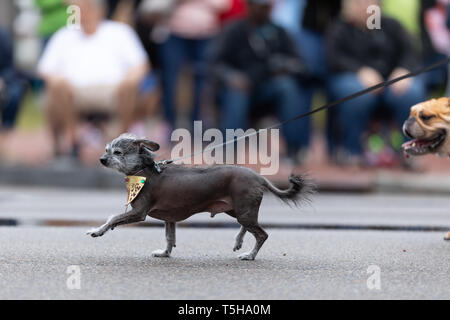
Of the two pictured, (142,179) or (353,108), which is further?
(353,108)

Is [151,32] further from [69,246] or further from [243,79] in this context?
[69,246]

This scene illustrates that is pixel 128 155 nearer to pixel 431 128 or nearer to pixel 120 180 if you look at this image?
pixel 431 128

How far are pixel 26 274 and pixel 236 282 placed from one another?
50.0 inches

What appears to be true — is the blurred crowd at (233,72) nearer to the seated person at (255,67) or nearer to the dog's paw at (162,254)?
the seated person at (255,67)

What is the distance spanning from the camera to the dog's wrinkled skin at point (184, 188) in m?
6.14

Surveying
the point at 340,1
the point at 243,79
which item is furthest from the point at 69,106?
the point at 340,1

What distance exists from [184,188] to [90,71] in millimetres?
7746

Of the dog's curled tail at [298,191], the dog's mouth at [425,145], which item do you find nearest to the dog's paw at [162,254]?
the dog's curled tail at [298,191]

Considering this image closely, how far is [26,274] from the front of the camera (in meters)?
5.60

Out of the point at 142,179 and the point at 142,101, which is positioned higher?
the point at 142,101

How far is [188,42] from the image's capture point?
14.2 metres

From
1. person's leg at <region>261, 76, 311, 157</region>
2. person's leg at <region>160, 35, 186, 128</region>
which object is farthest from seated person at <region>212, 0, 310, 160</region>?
person's leg at <region>160, 35, 186, 128</region>
